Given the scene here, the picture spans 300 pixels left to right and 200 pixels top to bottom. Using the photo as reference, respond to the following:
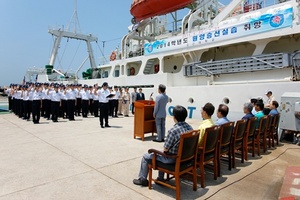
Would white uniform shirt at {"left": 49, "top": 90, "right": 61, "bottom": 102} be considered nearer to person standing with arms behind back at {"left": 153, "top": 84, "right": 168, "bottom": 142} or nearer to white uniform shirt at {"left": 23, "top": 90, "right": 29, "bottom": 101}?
white uniform shirt at {"left": 23, "top": 90, "right": 29, "bottom": 101}

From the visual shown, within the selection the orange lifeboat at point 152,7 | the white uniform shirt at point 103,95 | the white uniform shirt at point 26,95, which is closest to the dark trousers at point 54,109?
the white uniform shirt at point 26,95

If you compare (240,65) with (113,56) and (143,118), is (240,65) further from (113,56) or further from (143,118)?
(113,56)

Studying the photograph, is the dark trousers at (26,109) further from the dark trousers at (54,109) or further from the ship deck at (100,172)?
the ship deck at (100,172)

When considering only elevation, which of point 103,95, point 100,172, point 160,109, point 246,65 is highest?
point 246,65

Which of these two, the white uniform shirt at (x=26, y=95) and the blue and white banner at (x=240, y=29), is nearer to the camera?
the blue and white banner at (x=240, y=29)

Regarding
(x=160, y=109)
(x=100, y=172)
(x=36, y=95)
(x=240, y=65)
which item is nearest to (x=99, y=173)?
(x=100, y=172)

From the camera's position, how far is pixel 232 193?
3229 millimetres

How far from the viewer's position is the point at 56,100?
10.1m

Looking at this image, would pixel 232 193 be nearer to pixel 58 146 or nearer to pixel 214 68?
pixel 58 146

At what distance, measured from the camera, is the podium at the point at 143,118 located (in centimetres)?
652

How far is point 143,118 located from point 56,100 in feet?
17.3

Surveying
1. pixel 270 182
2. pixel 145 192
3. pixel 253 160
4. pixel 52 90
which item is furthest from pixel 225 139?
pixel 52 90

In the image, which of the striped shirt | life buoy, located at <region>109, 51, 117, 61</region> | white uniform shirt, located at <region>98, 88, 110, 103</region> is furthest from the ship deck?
life buoy, located at <region>109, 51, 117, 61</region>

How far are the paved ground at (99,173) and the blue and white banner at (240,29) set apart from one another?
468 centimetres
